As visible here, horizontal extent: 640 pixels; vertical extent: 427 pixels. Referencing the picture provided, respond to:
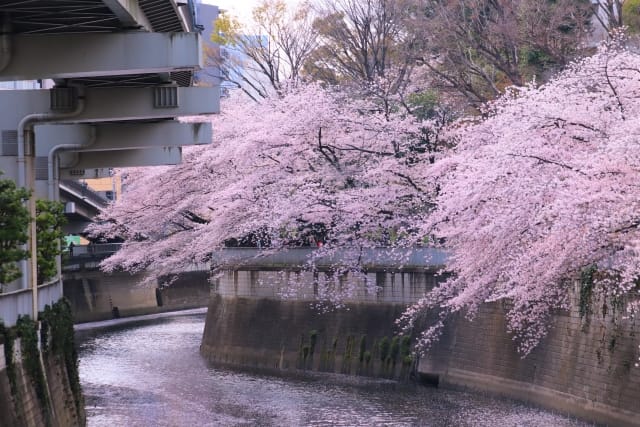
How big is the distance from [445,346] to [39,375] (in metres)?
13.3

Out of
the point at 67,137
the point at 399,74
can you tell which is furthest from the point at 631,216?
the point at 399,74

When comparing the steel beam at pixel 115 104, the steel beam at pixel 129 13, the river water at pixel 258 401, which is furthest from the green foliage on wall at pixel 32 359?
the river water at pixel 258 401

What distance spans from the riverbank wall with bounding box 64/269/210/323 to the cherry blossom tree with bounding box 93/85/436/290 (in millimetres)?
15815

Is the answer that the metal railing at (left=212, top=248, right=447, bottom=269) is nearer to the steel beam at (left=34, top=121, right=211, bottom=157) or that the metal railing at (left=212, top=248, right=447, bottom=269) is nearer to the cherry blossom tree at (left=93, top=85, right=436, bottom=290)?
the cherry blossom tree at (left=93, top=85, right=436, bottom=290)

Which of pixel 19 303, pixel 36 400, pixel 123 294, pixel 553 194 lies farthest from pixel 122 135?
pixel 123 294

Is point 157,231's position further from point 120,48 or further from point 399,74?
point 120,48

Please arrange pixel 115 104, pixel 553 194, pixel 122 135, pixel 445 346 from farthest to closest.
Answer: pixel 445 346 < pixel 122 135 < pixel 115 104 < pixel 553 194

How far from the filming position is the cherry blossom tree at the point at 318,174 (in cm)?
2808

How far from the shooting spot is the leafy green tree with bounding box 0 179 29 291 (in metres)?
15.0

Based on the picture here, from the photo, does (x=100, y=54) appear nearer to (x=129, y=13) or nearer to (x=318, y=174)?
(x=129, y=13)

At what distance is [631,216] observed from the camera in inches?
656

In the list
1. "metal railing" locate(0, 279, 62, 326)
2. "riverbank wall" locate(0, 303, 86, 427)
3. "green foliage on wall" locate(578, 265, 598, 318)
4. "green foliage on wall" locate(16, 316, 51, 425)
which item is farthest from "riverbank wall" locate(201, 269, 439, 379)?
"green foliage on wall" locate(16, 316, 51, 425)

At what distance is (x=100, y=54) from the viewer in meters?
15.3

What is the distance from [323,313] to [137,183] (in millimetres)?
10920
